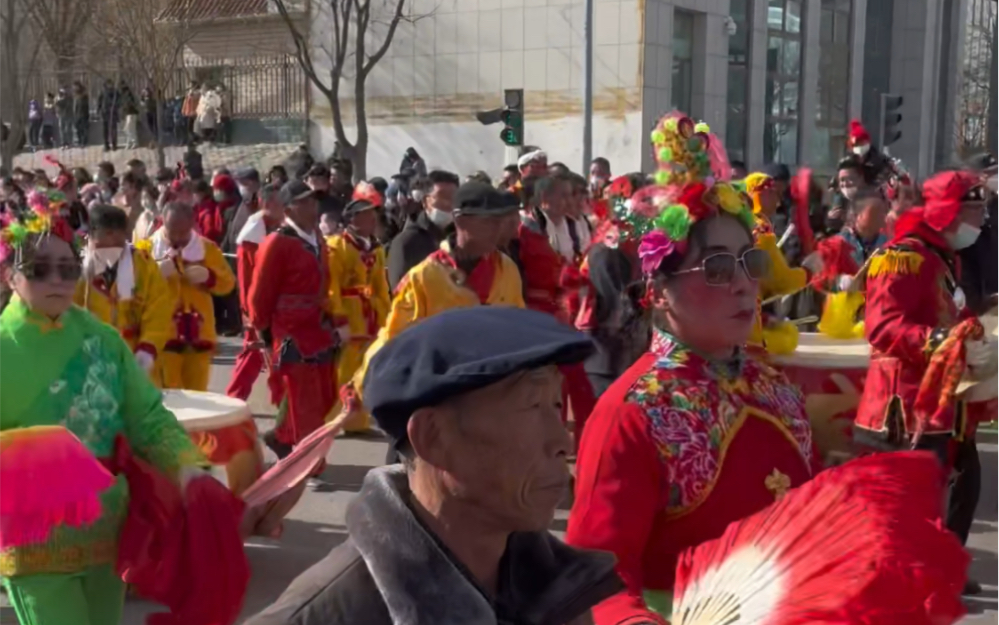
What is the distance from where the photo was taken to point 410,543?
1.85 meters

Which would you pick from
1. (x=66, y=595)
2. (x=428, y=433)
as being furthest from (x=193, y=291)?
(x=428, y=433)

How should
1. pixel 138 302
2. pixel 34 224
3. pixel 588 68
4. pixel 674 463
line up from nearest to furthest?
pixel 674 463, pixel 34 224, pixel 138 302, pixel 588 68

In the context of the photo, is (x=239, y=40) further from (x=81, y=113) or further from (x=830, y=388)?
(x=830, y=388)

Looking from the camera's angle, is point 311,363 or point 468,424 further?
point 311,363

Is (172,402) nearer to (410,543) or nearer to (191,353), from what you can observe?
(191,353)

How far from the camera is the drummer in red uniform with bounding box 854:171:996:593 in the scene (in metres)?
5.70

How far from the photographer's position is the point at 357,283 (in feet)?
30.7

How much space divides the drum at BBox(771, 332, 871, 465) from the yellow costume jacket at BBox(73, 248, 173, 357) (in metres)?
3.77

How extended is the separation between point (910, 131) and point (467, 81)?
11.9 metres

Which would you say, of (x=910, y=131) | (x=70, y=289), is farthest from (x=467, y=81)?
(x=70, y=289)

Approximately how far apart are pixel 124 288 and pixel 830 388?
4.20 metres

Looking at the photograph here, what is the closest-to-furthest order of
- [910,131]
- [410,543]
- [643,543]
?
[410,543] < [643,543] < [910,131]

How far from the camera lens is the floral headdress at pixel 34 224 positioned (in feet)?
15.4

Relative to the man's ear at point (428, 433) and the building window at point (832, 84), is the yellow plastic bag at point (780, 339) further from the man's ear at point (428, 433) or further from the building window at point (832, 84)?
the building window at point (832, 84)
